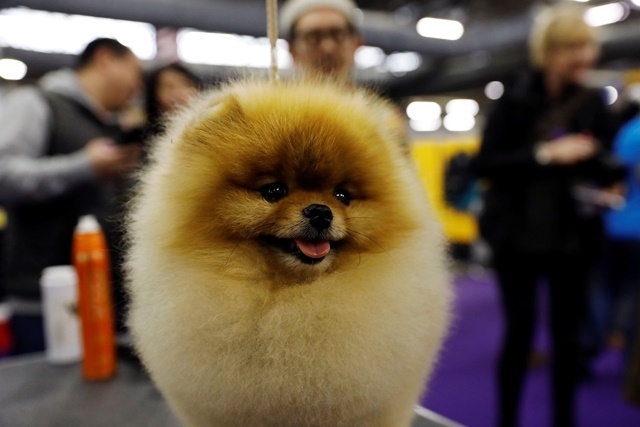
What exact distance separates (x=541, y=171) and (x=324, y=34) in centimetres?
100

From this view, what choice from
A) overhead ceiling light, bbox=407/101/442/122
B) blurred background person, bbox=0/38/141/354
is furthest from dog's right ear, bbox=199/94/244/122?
overhead ceiling light, bbox=407/101/442/122

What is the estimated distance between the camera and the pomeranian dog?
0.54 m

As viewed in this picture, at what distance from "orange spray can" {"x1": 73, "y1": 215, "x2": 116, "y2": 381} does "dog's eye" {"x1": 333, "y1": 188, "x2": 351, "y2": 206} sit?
70 cm

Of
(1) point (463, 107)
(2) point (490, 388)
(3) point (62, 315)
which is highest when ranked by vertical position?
(1) point (463, 107)

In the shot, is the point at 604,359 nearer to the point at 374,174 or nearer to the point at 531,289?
the point at 531,289

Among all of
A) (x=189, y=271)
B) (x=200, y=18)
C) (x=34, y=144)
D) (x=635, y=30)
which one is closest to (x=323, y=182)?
(x=189, y=271)

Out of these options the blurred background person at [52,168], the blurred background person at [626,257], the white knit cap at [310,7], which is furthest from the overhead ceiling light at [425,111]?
the white knit cap at [310,7]

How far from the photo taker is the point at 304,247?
0.57m

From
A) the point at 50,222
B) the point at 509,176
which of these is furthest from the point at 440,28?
the point at 50,222

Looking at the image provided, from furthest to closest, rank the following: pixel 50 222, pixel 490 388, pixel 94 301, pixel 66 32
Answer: pixel 66 32
pixel 490 388
pixel 50 222
pixel 94 301

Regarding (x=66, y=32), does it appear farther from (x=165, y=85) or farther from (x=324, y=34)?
(x=324, y=34)

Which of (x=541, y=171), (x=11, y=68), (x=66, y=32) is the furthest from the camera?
(x=11, y=68)

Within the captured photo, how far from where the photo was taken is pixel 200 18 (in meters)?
5.39

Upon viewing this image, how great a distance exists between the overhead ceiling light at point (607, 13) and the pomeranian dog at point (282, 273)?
28.3 feet
